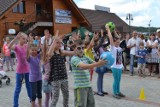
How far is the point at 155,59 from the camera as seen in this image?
12641mm

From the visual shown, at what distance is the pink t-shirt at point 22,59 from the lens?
7.31 m

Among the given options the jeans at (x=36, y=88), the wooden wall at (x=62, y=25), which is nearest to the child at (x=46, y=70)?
the jeans at (x=36, y=88)

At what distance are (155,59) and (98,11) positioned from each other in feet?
119

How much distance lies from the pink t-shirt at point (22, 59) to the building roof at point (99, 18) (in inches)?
1190

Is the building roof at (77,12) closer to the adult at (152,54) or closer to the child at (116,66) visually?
the adult at (152,54)

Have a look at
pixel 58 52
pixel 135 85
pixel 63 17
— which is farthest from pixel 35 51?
pixel 63 17

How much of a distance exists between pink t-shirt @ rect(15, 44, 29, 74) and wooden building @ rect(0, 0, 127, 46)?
20.6 metres

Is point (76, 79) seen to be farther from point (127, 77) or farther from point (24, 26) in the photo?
point (24, 26)

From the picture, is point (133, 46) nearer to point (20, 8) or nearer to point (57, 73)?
point (57, 73)

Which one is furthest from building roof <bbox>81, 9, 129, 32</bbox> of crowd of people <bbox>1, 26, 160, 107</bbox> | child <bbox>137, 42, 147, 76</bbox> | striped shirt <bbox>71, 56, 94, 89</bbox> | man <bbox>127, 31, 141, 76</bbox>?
striped shirt <bbox>71, 56, 94, 89</bbox>

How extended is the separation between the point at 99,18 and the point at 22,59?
36.9m

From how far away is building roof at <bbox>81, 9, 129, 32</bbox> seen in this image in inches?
1580

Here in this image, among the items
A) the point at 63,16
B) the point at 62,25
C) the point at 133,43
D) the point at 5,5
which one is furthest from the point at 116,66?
the point at 63,16

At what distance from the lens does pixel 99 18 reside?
143 feet
